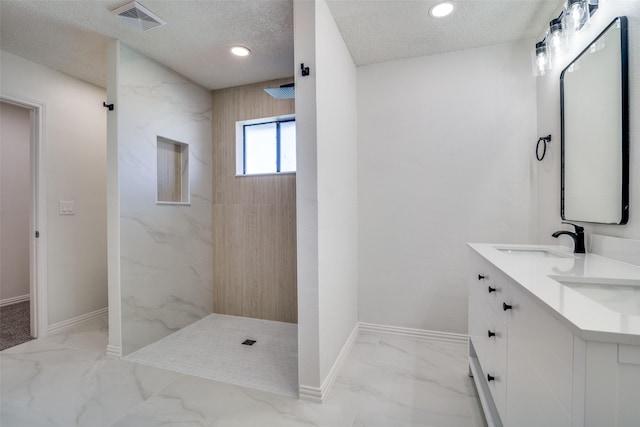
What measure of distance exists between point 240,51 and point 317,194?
1585 mm

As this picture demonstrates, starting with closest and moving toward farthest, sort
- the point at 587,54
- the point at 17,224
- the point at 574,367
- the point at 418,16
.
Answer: the point at 574,367
the point at 587,54
the point at 418,16
the point at 17,224

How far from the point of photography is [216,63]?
2.60m

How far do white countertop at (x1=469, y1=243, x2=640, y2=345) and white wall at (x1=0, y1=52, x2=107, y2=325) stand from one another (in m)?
3.52

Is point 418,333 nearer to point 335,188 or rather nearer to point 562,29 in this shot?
point 335,188

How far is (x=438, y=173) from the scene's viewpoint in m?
2.45

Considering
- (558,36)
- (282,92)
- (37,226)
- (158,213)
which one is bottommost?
(37,226)

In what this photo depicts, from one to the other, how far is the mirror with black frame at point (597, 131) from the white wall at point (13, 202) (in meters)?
5.18

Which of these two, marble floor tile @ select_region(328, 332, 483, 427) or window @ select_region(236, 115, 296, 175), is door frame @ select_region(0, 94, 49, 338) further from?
marble floor tile @ select_region(328, 332, 483, 427)

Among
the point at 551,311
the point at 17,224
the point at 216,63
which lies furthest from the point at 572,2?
the point at 17,224

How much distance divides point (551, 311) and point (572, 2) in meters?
1.78

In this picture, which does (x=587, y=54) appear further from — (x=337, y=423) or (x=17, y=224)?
(x=17, y=224)

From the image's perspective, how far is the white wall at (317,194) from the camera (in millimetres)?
1690

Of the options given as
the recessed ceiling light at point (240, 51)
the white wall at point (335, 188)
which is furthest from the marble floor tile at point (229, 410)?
the recessed ceiling light at point (240, 51)

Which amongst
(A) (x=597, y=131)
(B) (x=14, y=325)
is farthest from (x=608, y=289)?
(B) (x=14, y=325)
